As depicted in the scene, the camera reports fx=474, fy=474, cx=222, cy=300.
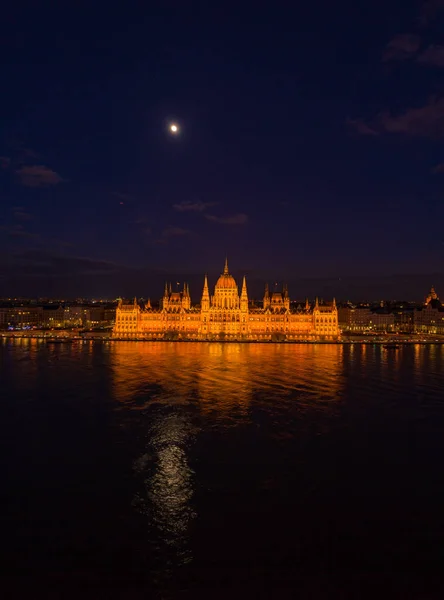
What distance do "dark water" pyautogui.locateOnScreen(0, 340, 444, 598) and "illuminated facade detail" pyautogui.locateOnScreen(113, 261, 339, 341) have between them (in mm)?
62114

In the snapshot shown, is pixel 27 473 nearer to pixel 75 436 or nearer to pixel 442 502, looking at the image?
pixel 75 436

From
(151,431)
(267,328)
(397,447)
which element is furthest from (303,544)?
(267,328)

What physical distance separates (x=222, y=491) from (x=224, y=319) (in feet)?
285

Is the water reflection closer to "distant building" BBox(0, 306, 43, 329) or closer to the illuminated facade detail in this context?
the illuminated facade detail

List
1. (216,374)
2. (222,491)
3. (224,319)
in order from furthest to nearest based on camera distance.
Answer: (224,319), (216,374), (222,491)

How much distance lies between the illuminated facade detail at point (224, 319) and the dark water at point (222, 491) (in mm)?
62114

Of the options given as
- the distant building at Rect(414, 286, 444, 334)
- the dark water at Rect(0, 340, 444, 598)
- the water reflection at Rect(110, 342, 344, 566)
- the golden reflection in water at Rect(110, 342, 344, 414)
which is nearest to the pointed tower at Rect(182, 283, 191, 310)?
the golden reflection in water at Rect(110, 342, 344, 414)

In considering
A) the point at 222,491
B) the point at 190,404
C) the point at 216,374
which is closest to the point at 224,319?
the point at 216,374

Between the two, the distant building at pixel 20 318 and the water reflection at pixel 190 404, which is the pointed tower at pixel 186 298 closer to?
the water reflection at pixel 190 404

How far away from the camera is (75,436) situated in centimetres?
2870

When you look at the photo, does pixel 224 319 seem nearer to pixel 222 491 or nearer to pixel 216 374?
pixel 216 374

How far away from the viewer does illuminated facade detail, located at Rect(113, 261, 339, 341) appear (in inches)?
4183

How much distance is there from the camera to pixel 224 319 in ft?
351

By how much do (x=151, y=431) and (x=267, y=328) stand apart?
7919cm
